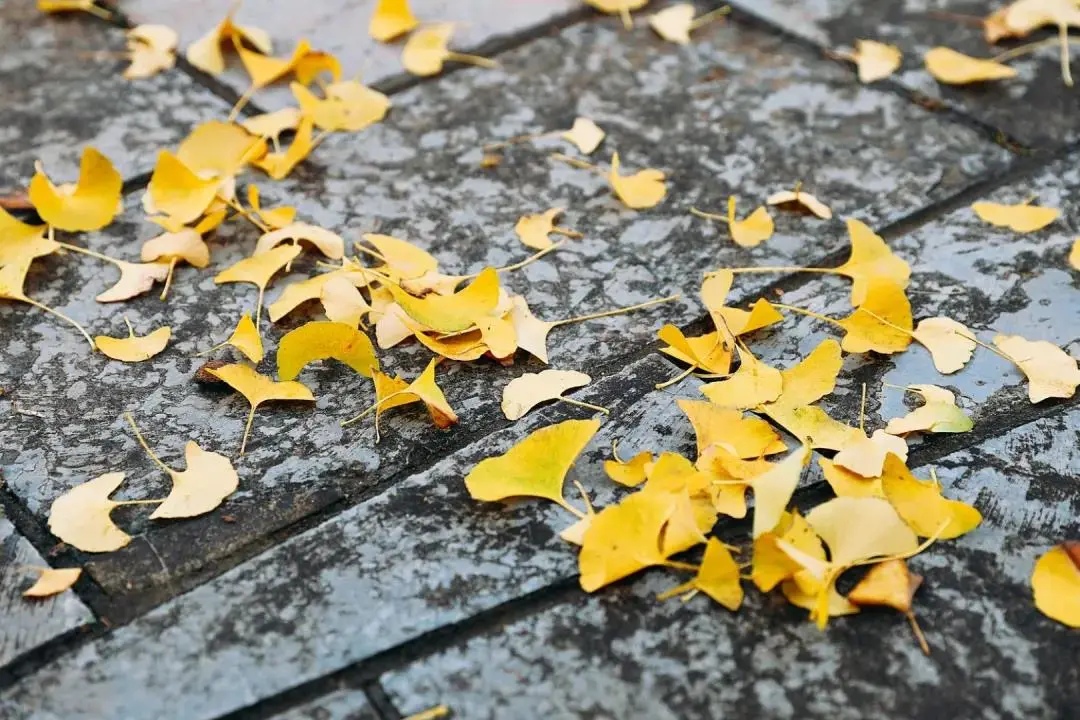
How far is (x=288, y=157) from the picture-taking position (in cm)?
157

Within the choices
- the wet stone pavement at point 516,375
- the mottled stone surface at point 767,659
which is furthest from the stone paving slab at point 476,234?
the mottled stone surface at point 767,659

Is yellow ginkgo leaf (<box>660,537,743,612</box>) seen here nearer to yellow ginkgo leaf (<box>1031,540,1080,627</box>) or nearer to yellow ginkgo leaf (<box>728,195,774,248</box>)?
yellow ginkgo leaf (<box>1031,540,1080,627</box>)

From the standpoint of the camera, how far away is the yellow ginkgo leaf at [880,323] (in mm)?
1277

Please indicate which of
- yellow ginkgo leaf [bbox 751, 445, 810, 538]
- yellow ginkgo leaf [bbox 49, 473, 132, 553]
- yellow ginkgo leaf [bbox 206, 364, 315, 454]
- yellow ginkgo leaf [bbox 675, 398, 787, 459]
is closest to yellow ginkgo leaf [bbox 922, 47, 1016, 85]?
yellow ginkgo leaf [bbox 675, 398, 787, 459]

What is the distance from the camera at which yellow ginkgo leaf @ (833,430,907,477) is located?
3.59ft

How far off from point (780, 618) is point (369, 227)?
749 mm

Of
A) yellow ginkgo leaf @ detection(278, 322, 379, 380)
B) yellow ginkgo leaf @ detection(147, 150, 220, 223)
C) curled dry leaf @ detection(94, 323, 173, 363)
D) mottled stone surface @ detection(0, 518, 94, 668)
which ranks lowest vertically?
mottled stone surface @ detection(0, 518, 94, 668)

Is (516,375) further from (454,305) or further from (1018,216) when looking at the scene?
(1018,216)

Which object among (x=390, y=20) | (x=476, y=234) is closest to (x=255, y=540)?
(x=476, y=234)

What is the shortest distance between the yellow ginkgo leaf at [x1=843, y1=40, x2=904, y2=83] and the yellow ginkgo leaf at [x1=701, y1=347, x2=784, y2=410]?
74 cm

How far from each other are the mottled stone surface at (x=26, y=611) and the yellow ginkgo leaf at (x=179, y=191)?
0.52 metres

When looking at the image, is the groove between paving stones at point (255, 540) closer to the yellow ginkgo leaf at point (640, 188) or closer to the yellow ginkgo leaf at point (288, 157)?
the yellow ginkgo leaf at point (640, 188)

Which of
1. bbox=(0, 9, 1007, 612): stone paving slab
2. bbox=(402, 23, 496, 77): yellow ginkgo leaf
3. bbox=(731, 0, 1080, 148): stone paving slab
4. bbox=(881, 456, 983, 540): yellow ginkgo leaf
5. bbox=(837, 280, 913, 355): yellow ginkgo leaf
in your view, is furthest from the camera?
bbox=(402, 23, 496, 77): yellow ginkgo leaf

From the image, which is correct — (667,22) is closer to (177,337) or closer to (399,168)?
(399,168)
